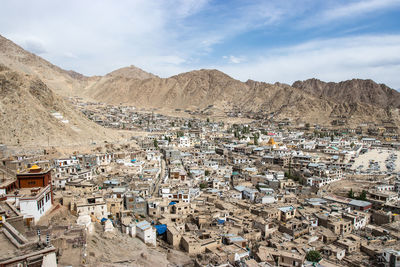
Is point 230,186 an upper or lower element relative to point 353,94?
lower

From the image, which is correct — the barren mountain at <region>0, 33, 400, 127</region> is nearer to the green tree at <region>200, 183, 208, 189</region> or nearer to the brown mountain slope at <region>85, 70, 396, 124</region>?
the brown mountain slope at <region>85, 70, 396, 124</region>

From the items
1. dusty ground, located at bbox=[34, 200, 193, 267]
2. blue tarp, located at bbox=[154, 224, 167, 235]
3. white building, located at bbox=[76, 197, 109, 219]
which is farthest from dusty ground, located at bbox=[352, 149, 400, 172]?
white building, located at bbox=[76, 197, 109, 219]

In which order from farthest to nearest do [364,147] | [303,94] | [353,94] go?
1. [353,94]
2. [303,94]
3. [364,147]

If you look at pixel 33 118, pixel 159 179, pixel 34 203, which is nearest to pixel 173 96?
pixel 33 118

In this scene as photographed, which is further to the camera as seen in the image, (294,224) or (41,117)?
(41,117)

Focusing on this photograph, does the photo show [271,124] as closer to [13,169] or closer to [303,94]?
[303,94]

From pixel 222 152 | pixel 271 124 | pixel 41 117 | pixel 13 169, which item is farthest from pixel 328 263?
pixel 271 124

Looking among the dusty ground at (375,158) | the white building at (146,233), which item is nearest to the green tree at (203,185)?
the white building at (146,233)

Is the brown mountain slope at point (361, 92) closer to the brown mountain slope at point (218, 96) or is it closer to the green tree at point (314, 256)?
the brown mountain slope at point (218, 96)
